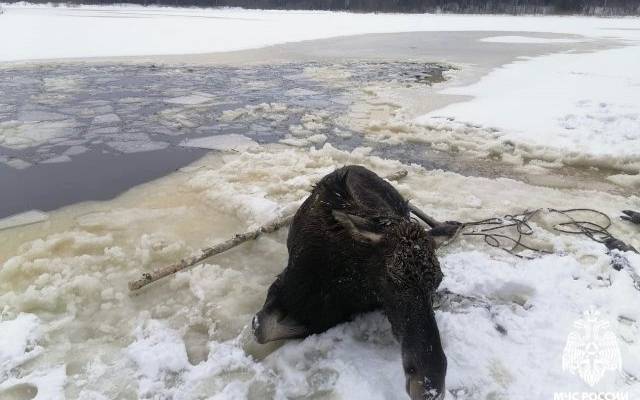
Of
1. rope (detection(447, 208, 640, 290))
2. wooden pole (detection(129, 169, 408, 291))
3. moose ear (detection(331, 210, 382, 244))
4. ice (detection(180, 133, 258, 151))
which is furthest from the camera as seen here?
ice (detection(180, 133, 258, 151))

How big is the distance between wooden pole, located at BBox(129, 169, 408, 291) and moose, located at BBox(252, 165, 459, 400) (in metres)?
0.94

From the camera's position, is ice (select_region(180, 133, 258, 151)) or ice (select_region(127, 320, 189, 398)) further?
ice (select_region(180, 133, 258, 151))

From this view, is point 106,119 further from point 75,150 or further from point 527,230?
point 527,230

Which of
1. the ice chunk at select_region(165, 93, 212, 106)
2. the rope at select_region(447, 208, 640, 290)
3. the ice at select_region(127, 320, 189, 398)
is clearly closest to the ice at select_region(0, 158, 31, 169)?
the ice chunk at select_region(165, 93, 212, 106)

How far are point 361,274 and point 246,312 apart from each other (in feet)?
3.85

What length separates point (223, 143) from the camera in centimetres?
778

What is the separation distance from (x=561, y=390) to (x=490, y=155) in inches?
202

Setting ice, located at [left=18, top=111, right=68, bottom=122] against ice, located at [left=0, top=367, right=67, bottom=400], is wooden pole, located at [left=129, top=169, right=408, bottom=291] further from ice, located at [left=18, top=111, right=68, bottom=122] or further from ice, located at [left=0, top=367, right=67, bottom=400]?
ice, located at [left=18, top=111, right=68, bottom=122]

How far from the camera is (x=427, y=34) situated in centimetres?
2822

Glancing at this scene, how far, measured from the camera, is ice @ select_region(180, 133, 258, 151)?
757 cm

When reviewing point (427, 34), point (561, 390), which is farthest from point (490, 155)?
point (427, 34)

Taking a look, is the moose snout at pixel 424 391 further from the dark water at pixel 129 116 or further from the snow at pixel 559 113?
the snow at pixel 559 113

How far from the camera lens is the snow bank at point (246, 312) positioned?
9.36 feet

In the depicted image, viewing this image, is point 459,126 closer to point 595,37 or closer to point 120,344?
Answer: point 120,344
